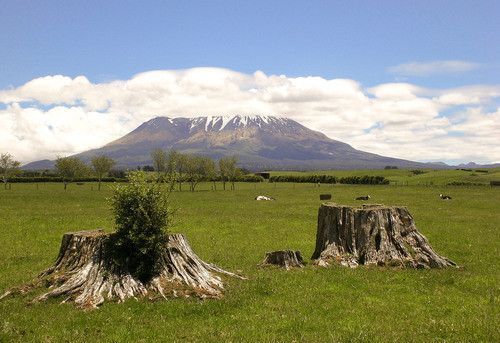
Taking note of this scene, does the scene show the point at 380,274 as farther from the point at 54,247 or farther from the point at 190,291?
the point at 54,247

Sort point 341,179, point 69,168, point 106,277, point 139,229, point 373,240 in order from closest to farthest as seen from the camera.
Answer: point 106,277 → point 139,229 → point 373,240 → point 69,168 → point 341,179

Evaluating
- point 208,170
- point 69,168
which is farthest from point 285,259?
point 69,168

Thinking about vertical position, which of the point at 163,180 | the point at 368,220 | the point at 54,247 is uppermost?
the point at 163,180

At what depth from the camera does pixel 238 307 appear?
48.8ft

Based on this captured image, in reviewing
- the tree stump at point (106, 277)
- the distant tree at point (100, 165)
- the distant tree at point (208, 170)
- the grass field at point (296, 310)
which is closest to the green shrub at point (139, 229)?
the tree stump at point (106, 277)

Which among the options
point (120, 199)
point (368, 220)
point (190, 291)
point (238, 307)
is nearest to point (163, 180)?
point (120, 199)

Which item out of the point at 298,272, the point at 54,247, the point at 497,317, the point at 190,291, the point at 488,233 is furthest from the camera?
the point at 488,233

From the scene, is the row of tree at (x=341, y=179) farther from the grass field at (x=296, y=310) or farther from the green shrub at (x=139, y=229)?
the green shrub at (x=139, y=229)

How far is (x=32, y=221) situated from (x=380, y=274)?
107ft

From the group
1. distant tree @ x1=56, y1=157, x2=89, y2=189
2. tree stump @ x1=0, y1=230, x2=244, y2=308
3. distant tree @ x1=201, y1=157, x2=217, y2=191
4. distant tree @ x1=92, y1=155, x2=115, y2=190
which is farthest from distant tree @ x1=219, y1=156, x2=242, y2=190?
tree stump @ x1=0, y1=230, x2=244, y2=308

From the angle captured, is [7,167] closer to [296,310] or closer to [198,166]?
[198,166]

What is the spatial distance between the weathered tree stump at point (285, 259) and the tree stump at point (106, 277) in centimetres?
442

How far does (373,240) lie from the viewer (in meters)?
22.0

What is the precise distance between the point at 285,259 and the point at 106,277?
8.75 meters
